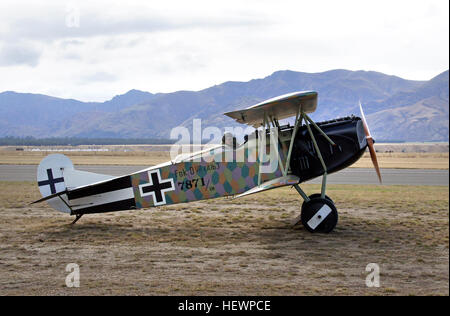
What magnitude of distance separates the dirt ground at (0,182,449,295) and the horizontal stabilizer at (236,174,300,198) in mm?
1136

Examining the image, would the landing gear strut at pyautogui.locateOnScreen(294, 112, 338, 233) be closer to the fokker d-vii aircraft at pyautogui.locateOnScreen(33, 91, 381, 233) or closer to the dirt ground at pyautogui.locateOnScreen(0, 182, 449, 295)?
the fokker d-vii aircraft at pyautogui.locateOnScreen(33, 91, 381, 233)

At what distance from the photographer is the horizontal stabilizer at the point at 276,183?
891 cm

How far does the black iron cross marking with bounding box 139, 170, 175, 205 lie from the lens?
10.2 m

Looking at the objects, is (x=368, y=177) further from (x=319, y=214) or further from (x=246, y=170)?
(x=246, y=170)

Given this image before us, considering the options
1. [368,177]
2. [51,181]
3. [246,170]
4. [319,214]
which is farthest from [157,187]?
[368,177]

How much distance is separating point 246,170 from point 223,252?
2.31 meters

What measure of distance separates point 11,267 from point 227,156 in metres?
4.91

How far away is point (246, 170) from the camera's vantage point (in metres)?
10.2

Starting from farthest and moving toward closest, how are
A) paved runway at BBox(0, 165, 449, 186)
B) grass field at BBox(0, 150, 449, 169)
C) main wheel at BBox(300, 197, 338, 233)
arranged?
grass field at BBox(0, 150, 449, 169) < paved runway at BBox(0, 165, 449, 186) < main wheel at BBox(300, 197, 338, 233)

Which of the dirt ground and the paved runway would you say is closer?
the dirt ground

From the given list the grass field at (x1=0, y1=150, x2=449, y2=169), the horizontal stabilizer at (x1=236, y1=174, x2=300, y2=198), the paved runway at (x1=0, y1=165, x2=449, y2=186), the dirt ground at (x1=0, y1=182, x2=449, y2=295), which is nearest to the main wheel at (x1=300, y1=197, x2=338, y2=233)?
the dirt ground at (x1=0, y1=182, x2=449, y2=295)
